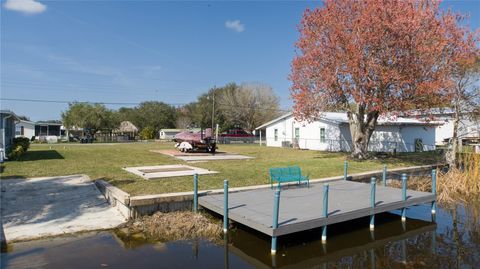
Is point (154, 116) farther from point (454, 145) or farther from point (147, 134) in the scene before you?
point (454, 145)

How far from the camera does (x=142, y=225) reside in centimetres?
744

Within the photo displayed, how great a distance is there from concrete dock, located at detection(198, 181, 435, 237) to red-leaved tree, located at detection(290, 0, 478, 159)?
305 inches

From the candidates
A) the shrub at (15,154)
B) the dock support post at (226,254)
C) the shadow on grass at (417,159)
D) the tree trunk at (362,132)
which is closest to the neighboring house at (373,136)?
the shadow on grass at (417,159)

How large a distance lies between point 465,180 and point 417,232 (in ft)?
17.5

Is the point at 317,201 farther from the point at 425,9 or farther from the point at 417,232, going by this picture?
the point at 425,9

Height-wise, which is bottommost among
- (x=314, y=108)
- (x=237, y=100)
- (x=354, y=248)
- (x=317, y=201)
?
(x=354, y=248)

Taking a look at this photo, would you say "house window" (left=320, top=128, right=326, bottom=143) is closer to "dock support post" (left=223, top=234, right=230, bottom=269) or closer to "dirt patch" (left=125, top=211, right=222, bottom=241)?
"dirt patch" (left=125, top=211, right=222, bottom=241)

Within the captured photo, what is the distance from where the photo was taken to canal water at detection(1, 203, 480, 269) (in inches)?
227

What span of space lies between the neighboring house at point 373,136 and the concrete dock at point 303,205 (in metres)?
17.5

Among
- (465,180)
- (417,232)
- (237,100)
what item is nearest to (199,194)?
(417,232)

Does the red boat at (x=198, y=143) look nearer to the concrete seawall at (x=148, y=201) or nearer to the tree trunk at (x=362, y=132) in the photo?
the tree trunk at (x=362, y=132)

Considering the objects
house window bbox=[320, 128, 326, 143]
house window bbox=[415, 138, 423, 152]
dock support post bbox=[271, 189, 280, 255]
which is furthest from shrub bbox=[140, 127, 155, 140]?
dock support post bbox=[271, 189, 280, 255]

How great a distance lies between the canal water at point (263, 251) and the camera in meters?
5.77

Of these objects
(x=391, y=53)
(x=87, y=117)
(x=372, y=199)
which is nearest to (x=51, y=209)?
(x=372, y=199)
